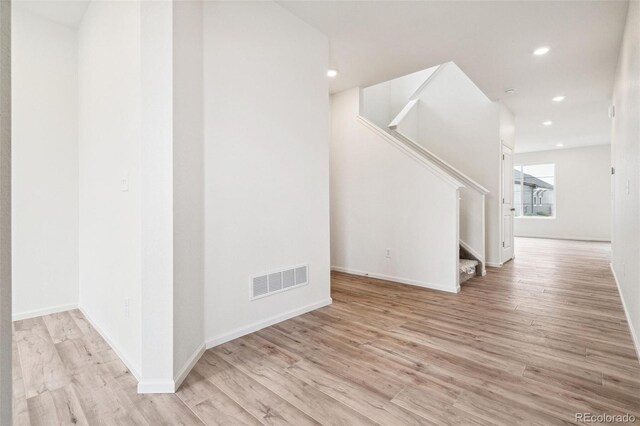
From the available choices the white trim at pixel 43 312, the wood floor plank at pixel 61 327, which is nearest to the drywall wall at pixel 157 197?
the wood floor plank at pixel 61 327

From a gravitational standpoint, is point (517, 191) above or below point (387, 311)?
above

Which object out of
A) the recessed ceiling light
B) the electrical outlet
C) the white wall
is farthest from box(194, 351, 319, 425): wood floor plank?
the white wall

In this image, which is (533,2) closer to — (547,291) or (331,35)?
(331,35)

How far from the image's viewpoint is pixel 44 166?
301 cm

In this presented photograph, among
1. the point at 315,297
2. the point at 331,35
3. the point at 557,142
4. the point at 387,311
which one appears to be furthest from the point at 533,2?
the point at 557,142

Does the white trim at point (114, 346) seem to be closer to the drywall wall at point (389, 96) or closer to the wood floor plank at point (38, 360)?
the wood floor plank at point (38, 360)

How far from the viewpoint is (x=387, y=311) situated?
122 inches

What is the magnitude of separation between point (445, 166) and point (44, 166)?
5.04 metres

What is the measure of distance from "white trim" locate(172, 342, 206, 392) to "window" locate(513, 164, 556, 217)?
10.9 m

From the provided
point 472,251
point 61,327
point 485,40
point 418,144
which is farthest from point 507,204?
point 61,327

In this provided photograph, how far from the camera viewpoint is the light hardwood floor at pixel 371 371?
1.60 m

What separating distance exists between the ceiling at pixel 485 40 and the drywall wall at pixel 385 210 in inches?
30.9

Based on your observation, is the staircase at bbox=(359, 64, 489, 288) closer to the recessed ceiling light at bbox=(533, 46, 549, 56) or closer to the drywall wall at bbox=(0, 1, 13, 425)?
the recessed ceiling light at bbox=(533, 46, 549, 56)

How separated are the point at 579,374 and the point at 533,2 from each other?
114 inches
